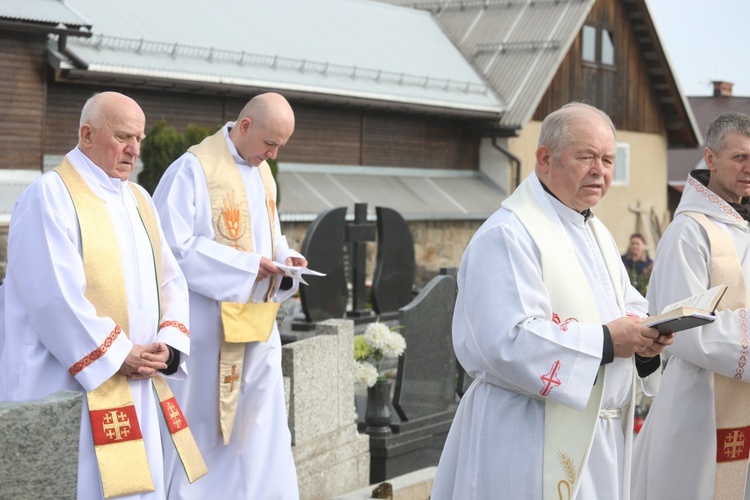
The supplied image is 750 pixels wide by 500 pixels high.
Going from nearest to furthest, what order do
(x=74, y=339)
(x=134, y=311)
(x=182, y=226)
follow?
(x=74, y=339) → (x=134, y=311) → (x=182, y=226)

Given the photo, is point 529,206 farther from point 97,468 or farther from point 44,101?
point 44,101

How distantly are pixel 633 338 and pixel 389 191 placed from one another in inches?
603

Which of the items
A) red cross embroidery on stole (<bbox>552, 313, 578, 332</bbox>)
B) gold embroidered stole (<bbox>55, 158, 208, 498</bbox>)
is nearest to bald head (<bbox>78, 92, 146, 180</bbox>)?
gold embroidered stole (<bbox>55, 158, 208, 498</bbox>)

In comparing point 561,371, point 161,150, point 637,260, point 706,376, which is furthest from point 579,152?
point 161,150

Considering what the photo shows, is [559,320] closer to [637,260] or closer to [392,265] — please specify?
[392,265]

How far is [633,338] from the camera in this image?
3.54 meters

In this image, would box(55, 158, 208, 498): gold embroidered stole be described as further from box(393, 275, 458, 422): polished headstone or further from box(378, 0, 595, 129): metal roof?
box(378, 0, 595, 129): metal roof

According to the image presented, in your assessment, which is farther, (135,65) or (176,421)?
Answer: (135,65)

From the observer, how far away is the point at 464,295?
3.75 m

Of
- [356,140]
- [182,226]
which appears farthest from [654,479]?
[356,140]

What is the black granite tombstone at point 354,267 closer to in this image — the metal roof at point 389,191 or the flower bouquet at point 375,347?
the flower bouquet at point 375,347

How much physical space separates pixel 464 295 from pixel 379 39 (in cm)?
1677

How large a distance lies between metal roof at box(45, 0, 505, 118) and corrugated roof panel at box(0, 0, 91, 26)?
481 mm

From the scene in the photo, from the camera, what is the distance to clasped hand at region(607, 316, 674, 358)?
11.6 feet
